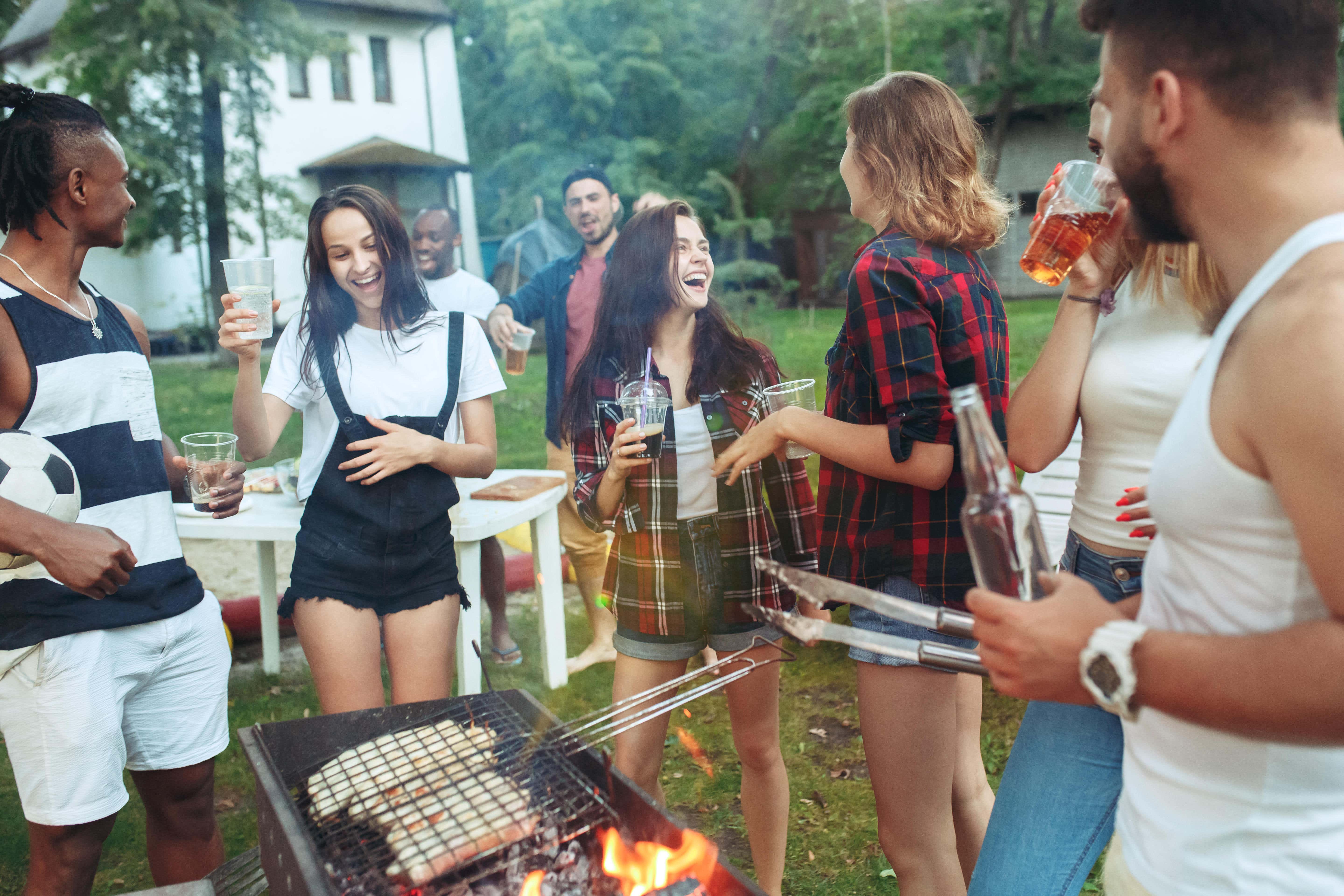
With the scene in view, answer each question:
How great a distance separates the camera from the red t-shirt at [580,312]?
204 inches

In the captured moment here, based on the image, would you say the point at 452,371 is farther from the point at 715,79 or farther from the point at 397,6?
the point at 715,79

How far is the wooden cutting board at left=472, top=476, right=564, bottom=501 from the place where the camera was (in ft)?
14.4

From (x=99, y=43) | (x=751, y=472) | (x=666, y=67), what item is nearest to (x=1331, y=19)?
(x=751, y=472)

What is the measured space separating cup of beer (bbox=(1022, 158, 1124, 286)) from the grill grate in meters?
1.46

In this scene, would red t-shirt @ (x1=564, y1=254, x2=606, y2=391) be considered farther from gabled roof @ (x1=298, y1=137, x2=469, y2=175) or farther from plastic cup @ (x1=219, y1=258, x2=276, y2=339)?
gabled roof @ (x1=298, y1=137, x2=469, y2=175)

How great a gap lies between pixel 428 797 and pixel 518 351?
131 inches

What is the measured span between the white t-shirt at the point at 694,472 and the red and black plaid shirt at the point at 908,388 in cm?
46

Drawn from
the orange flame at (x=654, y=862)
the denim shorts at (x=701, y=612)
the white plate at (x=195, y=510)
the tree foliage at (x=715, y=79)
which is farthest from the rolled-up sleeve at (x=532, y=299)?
the tree foliage at (x=715, y=79)

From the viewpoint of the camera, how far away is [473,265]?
78.2 ft

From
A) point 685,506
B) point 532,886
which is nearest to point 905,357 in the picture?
point 685,506

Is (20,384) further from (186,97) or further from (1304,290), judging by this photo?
(186,97)

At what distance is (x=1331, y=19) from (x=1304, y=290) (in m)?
0.32

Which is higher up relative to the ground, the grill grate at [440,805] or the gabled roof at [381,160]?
the gabled roof at [381,160]

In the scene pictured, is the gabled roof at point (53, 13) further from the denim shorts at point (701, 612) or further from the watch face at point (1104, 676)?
the watch face at point (1104, 676)
